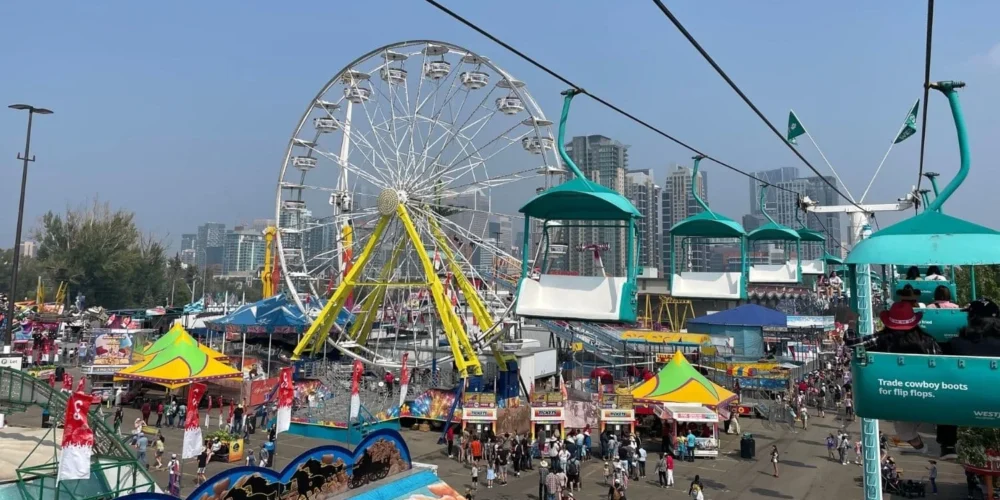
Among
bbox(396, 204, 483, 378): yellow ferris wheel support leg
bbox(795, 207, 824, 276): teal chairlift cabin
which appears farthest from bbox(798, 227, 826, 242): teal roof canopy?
bbox(396, 204, 483, 378): yellow ferris wheel support leg

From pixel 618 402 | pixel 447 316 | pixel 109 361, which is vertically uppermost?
pixel 447 316

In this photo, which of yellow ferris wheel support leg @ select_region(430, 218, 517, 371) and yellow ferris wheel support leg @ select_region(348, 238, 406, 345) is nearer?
yellow ferris wheel support leg @ select_region(430, 218, 517, 371)

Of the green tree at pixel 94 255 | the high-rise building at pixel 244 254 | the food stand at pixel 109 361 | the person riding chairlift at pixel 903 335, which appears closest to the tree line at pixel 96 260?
the green tree at pixel 94 255

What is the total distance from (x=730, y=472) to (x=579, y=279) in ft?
28.2

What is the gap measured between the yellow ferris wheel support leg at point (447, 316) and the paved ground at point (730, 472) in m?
2.41

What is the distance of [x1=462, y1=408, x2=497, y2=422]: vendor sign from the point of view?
17984 millimetres

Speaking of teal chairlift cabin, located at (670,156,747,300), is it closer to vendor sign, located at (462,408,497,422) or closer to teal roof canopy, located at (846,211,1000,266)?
vendor sign, located at (462,408,497,422)

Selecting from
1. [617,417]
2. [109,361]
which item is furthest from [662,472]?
[109,361]

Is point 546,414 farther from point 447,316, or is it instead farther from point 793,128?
point 793,128

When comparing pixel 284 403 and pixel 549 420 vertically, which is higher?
pixel 284 403

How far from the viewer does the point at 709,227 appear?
40.9ft

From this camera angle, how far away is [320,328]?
73.6 feet

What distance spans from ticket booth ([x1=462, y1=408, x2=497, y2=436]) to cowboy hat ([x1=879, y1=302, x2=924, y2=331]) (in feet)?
46.6

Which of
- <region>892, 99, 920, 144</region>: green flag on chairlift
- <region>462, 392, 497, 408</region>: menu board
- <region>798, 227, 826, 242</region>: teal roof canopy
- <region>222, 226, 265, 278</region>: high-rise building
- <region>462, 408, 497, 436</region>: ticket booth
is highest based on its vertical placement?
<region>222, 226, 265, 278</region>: high-rise building
